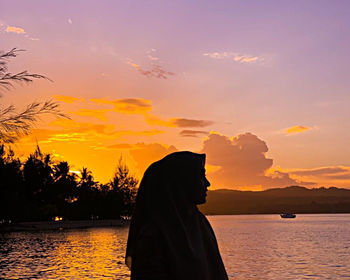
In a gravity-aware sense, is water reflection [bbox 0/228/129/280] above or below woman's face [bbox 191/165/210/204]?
below

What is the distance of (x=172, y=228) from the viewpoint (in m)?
2.51

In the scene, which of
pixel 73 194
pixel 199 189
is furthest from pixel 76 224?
pixel 199 189

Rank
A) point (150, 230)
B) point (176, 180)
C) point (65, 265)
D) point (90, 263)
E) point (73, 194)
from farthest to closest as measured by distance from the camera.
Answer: point (73, 194) → point (90, 263) → point (65, 265) → point (176, 180) → point (150, 230)

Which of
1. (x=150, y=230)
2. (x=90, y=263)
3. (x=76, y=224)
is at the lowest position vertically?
(x=90, y=263)

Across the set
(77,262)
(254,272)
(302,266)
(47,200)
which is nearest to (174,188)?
(254,272)

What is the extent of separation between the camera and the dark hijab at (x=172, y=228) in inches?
96.2

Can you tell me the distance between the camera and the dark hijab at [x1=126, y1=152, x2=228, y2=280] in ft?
8.02

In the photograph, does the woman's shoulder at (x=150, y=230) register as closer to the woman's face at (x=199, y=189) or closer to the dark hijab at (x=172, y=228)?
the dark hijab at (x=172, y=228)

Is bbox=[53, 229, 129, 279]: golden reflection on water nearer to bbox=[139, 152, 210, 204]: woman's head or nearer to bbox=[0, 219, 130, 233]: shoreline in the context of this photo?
bbox=[0, 219, 130, 233]: shoreline

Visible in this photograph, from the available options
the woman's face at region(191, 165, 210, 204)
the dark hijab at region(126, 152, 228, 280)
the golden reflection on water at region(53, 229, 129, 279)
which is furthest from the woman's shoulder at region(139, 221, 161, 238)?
the golden reflection on water at region(53, 229, 129, 279)

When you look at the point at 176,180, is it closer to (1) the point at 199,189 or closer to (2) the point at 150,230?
(1) the point at 199,189

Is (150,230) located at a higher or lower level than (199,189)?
lower

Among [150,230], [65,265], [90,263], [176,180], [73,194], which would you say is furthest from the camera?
[73,194]

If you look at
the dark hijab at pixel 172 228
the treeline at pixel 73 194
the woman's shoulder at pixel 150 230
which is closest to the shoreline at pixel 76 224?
the treeline at pixel 73 194
